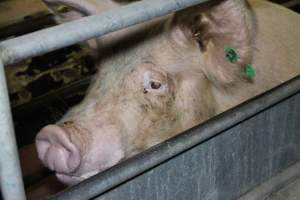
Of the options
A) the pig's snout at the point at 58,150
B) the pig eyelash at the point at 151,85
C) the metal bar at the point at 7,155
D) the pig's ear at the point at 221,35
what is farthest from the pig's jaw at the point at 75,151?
the metal bar at the point at 7,155

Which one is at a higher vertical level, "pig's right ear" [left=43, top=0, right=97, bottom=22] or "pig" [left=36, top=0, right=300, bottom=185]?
"pig's right ear" [left=43, top=0, right=97, bottom=22]

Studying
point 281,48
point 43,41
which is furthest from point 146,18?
point 281,48

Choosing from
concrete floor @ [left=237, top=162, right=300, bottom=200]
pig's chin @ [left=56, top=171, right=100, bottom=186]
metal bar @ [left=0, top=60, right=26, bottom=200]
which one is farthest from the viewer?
pig's chin @ [left=56, top=171, right=100, bottom=186]

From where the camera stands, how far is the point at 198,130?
58.4 inches

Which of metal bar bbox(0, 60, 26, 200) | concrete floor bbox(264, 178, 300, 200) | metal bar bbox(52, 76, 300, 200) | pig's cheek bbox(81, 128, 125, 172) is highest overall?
metal bar bbox(0, 60, 26, 200)

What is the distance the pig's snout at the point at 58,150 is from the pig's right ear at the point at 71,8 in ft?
1.88

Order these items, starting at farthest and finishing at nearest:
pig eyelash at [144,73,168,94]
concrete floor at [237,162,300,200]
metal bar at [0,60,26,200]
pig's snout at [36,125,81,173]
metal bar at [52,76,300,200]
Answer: pig eyelash at [144,73,168,94] → pig's snout at [36,125,81,173] → concrete floor at [237,162,300,200] → metal bar at [52,76,300,200] → metal bar at [0,60,26,200]

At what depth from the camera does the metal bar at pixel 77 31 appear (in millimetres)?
1043

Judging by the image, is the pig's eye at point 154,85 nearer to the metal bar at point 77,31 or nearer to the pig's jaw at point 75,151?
the pig's jaw at point 75,151

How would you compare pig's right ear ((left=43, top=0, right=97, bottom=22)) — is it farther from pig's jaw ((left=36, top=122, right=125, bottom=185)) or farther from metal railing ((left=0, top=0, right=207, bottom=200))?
metal railing ((left=0, top=0, right=207, bottom=200))

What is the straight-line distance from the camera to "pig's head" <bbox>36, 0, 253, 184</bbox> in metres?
1.99

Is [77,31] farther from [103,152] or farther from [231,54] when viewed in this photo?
[231,54]

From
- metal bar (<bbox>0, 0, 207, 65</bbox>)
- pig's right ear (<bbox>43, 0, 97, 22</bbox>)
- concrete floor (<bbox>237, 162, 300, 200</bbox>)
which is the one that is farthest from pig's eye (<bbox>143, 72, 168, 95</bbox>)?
metal bar (<bbox>0, 0, 207, 65</bbox>)

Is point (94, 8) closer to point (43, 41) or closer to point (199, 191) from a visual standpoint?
point (199, 191)
